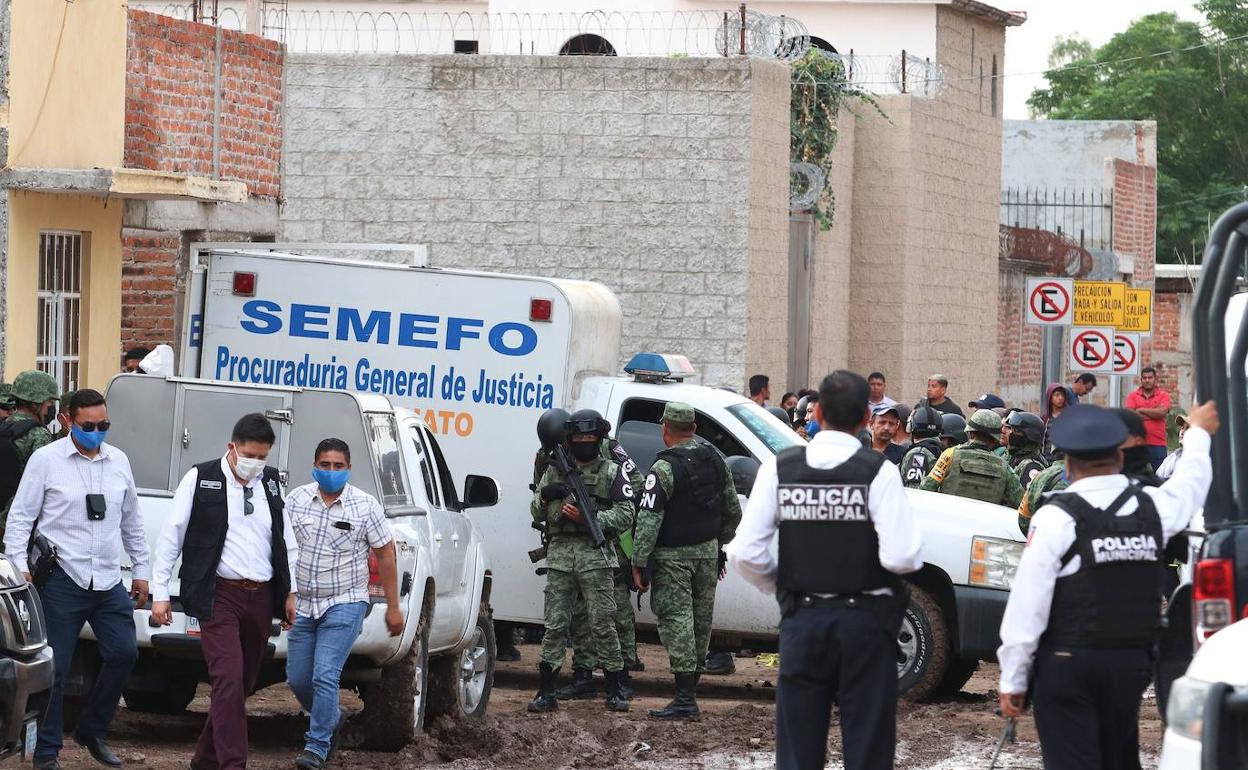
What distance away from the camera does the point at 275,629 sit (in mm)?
9945

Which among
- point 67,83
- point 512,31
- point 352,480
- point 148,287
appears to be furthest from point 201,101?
point 512,31

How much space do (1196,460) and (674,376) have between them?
243 inches

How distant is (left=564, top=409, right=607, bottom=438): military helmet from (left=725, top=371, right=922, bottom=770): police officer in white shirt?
4.61 metres

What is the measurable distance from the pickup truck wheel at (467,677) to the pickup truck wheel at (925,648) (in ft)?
8.18

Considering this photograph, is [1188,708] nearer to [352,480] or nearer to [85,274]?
[352,480]

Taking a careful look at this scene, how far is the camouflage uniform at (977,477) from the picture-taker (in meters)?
13.4

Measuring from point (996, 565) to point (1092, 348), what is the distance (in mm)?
11820

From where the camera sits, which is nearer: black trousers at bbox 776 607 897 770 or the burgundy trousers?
black trousers at bbox 776 607 897 770

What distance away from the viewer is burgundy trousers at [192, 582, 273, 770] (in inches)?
361

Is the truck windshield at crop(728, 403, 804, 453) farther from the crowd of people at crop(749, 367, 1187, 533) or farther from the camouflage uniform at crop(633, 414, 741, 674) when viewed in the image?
the camouflage uniform at crop(633, 414, 741, 674)

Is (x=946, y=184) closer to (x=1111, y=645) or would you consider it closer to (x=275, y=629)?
(x=275, y=629)

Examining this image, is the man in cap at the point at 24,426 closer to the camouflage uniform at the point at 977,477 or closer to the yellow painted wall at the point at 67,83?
the yellow painted wall at the point at 67,83

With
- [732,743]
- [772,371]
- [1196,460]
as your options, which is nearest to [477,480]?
[732,743]

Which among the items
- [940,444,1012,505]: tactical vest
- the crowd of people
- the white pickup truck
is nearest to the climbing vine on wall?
the crowd of people
